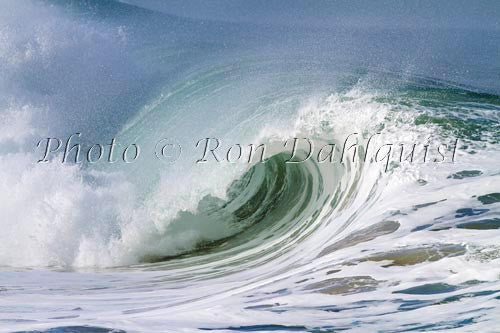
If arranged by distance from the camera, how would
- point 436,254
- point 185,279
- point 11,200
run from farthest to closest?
1. point 11,200
2. point 185,279
3. point 436,254

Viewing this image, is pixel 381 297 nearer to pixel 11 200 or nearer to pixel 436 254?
pixel 436 254

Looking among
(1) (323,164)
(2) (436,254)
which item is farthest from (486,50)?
(2) (436,254)

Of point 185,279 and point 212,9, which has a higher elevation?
point 212,9

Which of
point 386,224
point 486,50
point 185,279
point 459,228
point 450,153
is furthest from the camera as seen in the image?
point 486,50

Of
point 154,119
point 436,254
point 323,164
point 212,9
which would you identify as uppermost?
point 212,9

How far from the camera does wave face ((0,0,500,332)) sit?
4531mm

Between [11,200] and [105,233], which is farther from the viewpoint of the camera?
[11,200]

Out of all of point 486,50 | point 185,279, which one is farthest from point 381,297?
point 486,50

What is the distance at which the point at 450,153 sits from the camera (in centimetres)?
724

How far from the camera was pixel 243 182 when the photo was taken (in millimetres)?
8828

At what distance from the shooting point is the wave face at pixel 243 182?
4531 mm

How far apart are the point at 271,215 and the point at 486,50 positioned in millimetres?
7626

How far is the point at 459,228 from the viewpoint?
5.27 m

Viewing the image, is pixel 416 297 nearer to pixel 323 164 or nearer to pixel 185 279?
pixel 185 279
